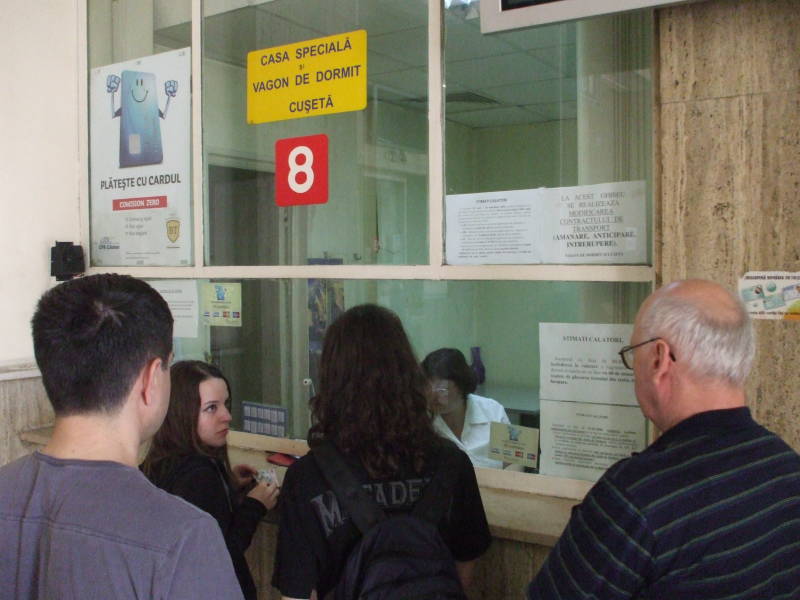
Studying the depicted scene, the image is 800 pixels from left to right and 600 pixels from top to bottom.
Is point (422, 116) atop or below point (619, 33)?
below

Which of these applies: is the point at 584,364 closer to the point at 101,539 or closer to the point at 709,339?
the point at 709,339

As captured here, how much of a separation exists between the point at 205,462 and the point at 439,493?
0.64 metres

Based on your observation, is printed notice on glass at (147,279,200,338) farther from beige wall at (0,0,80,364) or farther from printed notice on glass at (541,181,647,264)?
printed notice on glass at (541,181,647,264)

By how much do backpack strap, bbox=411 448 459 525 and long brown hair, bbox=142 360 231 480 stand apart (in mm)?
616

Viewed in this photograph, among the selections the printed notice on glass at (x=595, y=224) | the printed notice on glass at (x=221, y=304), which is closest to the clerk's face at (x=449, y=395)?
the printed notice on glass at (x=595, y=224)

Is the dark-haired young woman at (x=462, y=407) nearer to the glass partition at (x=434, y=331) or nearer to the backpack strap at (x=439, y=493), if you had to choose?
the glass partition at (x=434, y=331)

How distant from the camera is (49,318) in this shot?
1.18 metres

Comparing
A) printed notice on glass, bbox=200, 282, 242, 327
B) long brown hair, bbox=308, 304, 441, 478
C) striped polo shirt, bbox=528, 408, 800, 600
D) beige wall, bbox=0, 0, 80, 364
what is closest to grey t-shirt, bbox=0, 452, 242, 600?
striped polo shirt, bbox=528, 408, 800, 600

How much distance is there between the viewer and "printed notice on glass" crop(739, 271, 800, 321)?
182 cm

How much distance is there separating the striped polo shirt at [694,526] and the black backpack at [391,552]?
1.43ft

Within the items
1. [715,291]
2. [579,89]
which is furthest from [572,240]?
[715,291]

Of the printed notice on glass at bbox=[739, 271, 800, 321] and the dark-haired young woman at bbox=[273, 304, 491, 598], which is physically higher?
the printed notice on glass at bbox=[739, 271, 800, 321]

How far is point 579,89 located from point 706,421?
55.7 inches

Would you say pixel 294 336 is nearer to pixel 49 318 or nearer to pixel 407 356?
pixel 407 356
